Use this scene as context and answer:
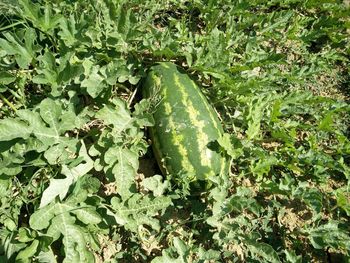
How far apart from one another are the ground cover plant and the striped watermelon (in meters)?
0.12

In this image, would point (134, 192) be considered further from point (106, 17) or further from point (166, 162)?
point (106, 17)

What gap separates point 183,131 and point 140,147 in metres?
0.36

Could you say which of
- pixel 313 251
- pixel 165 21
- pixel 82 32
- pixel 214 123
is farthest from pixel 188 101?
pixel 313 251

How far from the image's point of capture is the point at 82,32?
10.3 feet

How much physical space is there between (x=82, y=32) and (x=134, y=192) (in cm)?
128

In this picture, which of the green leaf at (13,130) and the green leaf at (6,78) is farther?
the green leaf at (6,78)

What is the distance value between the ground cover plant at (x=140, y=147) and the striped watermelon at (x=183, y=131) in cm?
12

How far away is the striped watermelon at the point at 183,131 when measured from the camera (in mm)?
3193

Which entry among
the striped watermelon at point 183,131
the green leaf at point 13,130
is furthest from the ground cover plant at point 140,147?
the striped watermelon at point 183,131

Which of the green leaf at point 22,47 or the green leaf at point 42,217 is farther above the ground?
the green leaf at point 22,47

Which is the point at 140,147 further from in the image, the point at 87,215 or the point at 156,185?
the point at 87,215

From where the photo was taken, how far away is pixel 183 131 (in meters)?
3.21

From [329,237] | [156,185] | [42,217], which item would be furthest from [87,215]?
[329,237]

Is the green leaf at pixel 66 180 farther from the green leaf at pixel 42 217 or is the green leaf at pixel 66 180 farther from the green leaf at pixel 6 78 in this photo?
the green leaf at pixel 6 78
